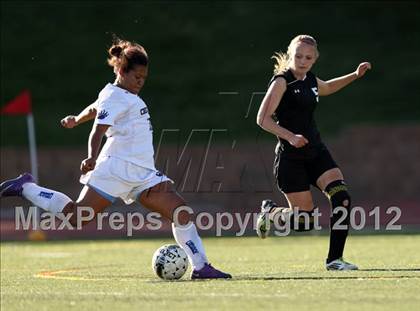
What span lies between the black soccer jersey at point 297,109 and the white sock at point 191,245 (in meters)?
1.48

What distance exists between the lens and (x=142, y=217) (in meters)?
23.9

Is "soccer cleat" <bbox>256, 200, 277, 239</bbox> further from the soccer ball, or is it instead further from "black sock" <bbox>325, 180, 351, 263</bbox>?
the soccer ball

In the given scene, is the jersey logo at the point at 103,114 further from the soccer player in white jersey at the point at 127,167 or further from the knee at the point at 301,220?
the knee at the point at 301,220

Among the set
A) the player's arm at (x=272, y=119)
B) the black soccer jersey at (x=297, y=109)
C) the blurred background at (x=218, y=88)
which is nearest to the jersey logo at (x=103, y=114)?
the player's arm at (x=272, y=119)

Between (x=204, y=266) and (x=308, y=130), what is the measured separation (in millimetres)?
1861

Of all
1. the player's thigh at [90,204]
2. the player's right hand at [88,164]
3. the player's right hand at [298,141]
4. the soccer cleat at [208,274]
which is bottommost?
the soccer cleat at [208,274]

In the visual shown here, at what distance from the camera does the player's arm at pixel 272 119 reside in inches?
397

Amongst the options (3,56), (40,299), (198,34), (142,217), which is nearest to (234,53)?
(198,34)

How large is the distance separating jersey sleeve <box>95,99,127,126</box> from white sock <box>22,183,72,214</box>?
851 millimetres

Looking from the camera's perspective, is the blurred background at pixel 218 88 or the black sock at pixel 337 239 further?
the blurred background at pixel 218 88

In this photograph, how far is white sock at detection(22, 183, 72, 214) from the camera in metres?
9.87

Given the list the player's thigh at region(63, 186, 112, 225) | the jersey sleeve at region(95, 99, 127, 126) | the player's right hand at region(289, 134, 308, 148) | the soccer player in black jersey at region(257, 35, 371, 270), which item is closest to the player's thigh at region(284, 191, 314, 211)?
the soccer player in black jersey at region(257, 35, 371, 270)

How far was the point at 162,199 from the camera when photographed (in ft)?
32.2

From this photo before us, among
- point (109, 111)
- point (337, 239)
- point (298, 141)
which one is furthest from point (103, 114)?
point (337, 239)
